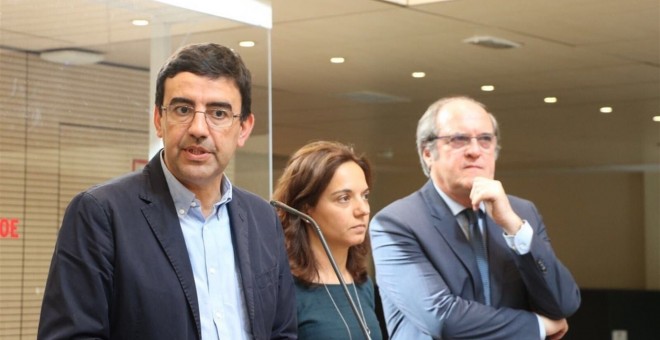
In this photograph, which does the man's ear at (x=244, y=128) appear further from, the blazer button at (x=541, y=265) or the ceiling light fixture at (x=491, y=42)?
the ceiling light fixture at (x=491, y=42)

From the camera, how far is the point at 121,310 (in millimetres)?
2154

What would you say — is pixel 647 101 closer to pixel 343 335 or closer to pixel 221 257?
pixel 343 335

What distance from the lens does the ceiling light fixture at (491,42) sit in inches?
289

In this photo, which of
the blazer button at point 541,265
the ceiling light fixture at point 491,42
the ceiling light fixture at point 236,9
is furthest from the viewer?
the ceiling light fixture at point 491,42

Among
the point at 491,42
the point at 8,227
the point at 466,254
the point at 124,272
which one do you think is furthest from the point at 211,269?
the point at 491,42

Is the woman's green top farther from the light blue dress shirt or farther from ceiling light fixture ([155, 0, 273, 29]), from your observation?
ceiling light fixture ([155, 0, 273, 29])

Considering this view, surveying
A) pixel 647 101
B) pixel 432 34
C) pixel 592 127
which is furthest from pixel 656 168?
pixel 432 34

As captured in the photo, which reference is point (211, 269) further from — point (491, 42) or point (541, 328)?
point (491, 42)

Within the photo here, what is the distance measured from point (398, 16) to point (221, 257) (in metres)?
4.47

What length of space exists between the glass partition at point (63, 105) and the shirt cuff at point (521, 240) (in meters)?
→ 1.12

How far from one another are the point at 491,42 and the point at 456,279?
4.35 meters

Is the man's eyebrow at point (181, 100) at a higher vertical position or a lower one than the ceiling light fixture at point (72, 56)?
Answer: lower

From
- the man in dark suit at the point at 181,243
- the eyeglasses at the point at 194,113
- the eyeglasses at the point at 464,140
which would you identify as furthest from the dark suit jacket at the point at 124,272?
the eyeglasses at the point at 464,140

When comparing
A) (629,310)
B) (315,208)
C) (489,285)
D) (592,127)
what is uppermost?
(592,127)
